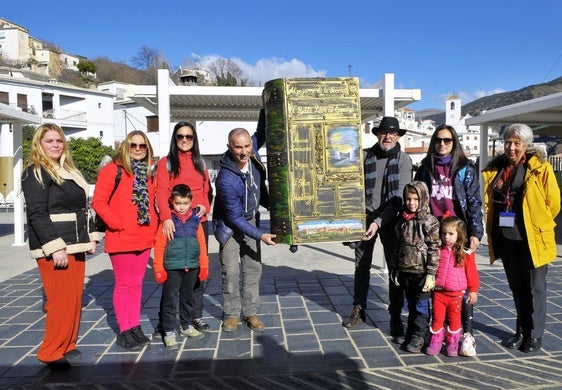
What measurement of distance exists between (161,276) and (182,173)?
0.93 m

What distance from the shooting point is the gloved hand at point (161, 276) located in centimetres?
368

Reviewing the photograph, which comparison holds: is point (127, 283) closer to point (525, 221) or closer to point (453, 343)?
point (453, 343)

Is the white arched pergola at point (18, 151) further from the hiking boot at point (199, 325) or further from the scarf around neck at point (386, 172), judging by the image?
the scarf around neck at point (386, 172)

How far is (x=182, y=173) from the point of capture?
3949 millimetres

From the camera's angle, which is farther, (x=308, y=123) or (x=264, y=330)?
(x=264, y=330)

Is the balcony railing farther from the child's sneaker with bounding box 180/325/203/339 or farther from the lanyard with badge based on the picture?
the lanyard with badge

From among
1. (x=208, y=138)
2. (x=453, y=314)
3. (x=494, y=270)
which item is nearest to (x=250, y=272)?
(x=453, y=314)

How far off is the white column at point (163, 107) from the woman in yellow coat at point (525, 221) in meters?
4.29

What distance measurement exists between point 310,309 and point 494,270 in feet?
11.0

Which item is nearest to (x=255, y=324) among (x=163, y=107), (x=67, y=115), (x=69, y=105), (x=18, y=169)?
(x=163, y=107)

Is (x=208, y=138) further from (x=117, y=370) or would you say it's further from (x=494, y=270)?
(x=117, y=370)

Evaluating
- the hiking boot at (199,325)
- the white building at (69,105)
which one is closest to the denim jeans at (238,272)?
the hiking boot at (199,325)

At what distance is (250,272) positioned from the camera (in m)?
4.29

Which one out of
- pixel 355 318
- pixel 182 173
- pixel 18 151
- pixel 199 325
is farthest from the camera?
pixel 18 151
